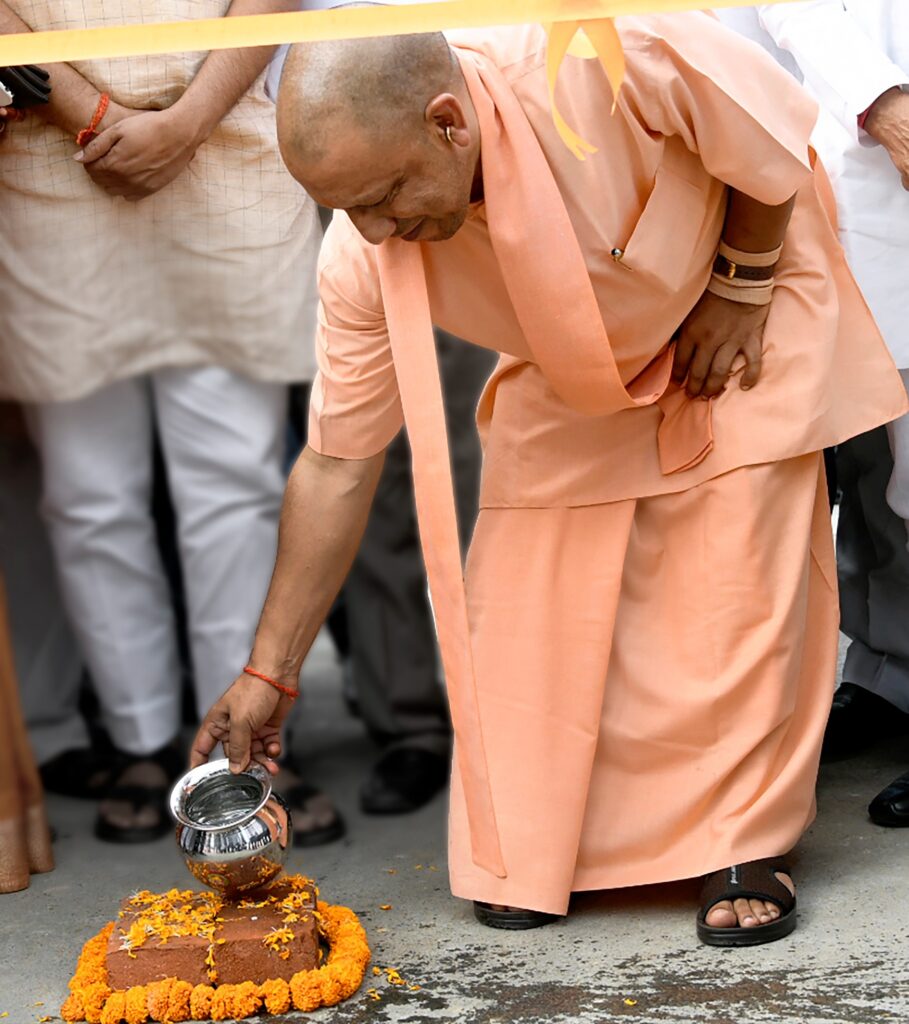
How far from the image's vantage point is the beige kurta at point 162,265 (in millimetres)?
2939

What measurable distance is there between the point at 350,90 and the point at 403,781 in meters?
1.47

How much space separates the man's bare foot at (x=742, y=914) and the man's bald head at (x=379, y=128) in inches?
41.8

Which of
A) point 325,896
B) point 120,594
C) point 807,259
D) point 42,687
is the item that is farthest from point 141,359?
point 807,259

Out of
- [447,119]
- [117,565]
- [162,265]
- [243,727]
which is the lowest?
[117,565]

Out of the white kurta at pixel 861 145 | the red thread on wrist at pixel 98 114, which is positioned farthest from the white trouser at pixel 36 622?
the white kurta at pixel 861 145

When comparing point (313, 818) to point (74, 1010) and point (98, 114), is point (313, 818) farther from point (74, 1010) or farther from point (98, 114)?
point (98, 114)

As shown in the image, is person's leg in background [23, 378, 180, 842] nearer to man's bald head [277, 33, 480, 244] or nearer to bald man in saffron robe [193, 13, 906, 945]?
bald man in saffron robe [193, 13, 906, 945]

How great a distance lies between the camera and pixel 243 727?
2.36 m

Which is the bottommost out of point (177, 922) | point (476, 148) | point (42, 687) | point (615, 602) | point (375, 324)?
point (42, 687)

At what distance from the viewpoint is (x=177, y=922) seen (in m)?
2.28

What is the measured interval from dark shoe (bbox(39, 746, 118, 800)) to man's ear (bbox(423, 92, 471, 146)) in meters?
1.56

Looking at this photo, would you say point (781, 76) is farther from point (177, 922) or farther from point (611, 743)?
point (177, 922)

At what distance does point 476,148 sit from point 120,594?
4.28 feet

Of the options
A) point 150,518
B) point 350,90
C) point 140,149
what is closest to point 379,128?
point 350,90
